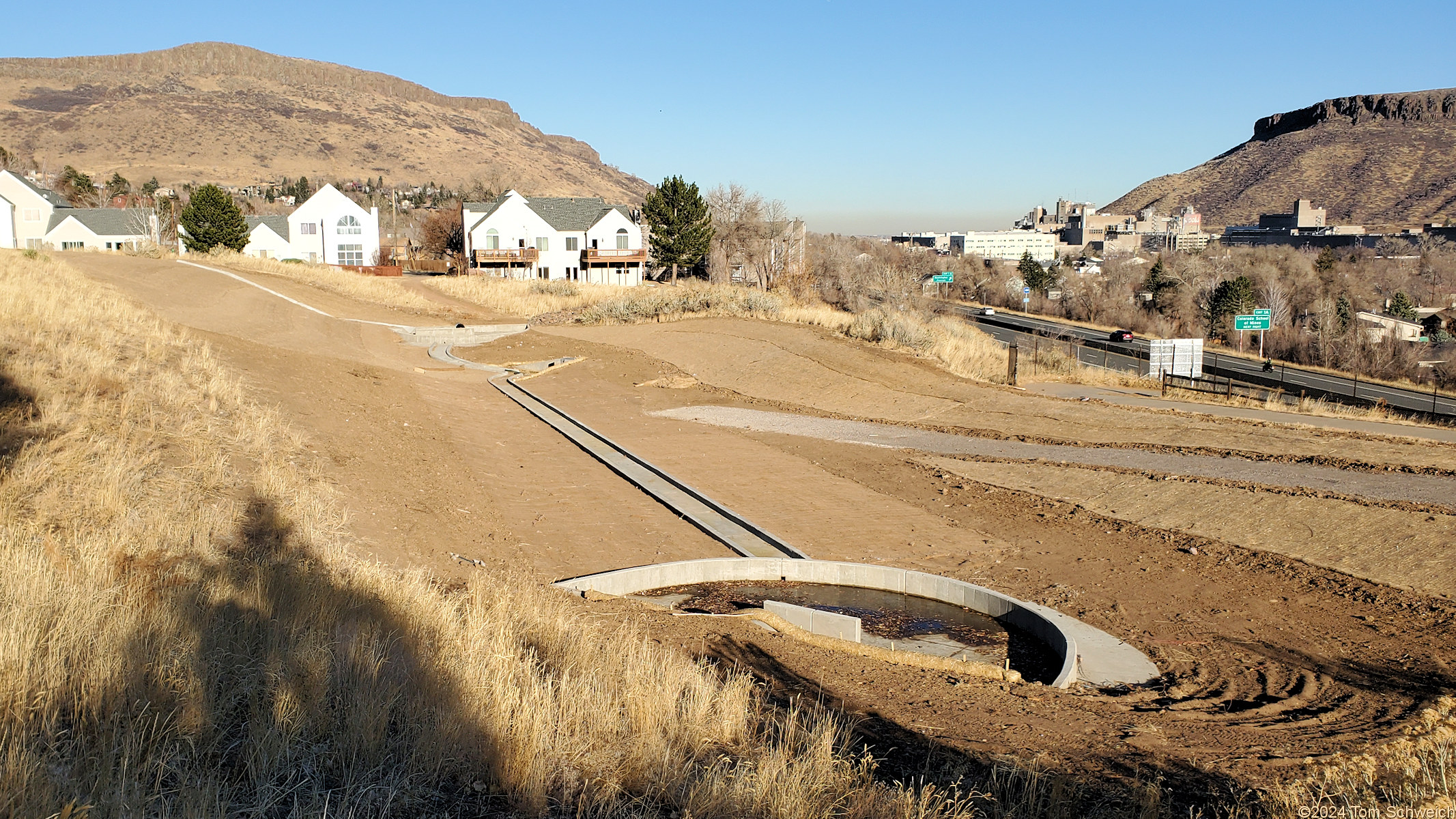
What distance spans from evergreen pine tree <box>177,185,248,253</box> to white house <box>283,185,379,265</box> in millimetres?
10119

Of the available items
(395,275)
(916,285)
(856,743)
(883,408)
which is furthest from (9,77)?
(856,743)

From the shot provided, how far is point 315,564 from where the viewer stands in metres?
7.58

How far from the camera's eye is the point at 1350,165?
141000 millimetres

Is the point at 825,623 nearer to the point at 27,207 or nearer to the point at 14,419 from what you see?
the point at 14,419

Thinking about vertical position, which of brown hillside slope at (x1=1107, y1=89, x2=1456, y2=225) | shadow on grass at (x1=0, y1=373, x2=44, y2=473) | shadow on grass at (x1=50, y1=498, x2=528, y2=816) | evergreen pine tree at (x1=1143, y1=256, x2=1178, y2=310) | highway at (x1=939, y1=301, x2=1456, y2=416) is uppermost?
brown hillside slope at (x1=1107, y1=89, x2=1456, y2=225)

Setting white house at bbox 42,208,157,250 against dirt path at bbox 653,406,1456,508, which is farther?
white house at bbox 42,208,157,250

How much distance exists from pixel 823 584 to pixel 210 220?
60.2m

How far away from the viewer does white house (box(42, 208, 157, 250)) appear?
211 feet

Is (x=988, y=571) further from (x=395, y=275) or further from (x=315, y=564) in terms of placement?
(x=395, y=275)

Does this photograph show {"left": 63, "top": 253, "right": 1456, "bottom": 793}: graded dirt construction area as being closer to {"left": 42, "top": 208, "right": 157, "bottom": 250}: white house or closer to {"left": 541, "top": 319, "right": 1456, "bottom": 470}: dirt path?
{"left": 541, "top": 319, "right": 1456, "bottom": 470}: dirt path

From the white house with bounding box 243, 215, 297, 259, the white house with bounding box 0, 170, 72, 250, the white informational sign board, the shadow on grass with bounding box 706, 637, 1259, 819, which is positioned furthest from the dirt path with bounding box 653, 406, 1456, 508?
the white house with bounding box 0, 170, 72, 250

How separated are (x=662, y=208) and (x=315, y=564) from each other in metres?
56.9

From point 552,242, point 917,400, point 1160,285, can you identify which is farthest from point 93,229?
point 1160,285

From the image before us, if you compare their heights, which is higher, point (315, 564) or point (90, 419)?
point (90, 419)
